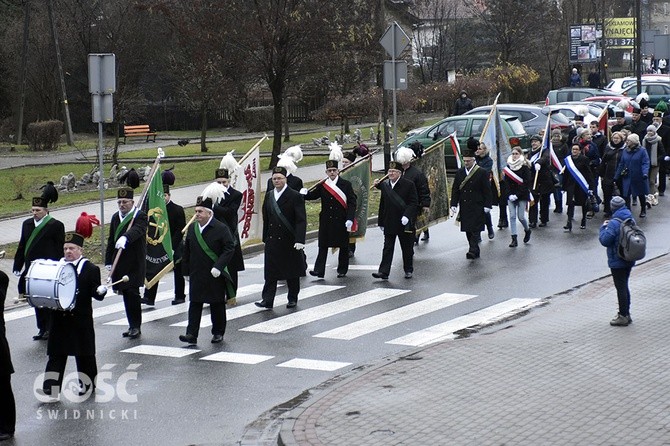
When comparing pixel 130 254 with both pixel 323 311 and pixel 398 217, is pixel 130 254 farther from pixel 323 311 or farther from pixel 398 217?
pixel 398 217

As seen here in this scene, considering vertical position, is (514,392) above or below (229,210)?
below

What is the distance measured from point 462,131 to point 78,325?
1864cm

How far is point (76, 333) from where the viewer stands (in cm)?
1065

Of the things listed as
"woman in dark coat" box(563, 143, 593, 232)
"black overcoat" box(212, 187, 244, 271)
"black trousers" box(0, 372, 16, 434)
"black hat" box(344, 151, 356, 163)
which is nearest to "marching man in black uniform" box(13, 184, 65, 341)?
"black overcoat" box(212, 187, 244, 271)

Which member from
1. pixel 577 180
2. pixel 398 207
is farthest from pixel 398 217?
pixel 577 180

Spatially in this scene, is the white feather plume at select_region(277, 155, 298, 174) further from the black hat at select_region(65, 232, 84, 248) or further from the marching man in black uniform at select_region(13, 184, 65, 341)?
the black hat at select_region(65, 232, 84, 248)

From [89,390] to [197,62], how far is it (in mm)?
23662

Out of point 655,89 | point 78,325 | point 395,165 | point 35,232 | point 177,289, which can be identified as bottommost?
point 177,289

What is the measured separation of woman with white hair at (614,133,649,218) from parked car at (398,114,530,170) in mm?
5249

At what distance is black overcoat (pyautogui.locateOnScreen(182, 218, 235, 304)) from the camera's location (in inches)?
500

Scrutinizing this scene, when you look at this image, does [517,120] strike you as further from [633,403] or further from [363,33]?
[633,403]

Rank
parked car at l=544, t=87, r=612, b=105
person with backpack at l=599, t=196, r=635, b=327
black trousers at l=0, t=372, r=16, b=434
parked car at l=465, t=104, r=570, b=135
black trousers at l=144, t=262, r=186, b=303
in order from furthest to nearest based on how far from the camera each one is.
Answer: parked car at l=544, t=87, r=612, b=105 → parked car at l=465, t=104, r=570, b=135 → black trousers at l=144, t=262, r=186, b=303 → person with backpack at l=599, t=196, r=635, b=327 → black trousers at l=0, t=372, r=16, b=434

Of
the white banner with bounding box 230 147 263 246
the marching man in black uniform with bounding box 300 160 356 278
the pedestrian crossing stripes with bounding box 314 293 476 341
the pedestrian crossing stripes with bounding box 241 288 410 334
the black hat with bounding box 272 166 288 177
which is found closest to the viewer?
the pedestrian crossing stripes with bounding box 314 293 476 341

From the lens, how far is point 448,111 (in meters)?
47.1
